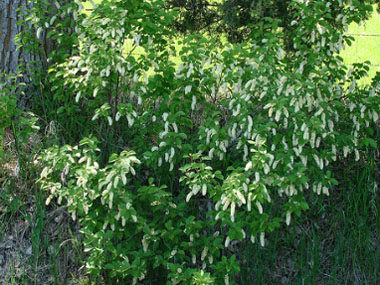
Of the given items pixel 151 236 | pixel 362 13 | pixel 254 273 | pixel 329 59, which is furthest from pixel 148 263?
pixel 362 13

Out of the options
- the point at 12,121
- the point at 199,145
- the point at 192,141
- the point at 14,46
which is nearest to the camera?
the point at 199,145

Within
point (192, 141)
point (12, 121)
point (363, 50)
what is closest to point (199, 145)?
point (192, 141)

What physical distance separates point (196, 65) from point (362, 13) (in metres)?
1.06

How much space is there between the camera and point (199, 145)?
3.26 m

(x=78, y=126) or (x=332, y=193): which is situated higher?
(x=78, y=126)

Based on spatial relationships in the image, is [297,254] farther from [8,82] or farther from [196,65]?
[8,82]

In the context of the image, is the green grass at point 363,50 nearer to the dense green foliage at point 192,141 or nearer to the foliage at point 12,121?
the dense green foliage at point 192,141

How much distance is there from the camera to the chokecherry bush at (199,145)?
3059 millimetres

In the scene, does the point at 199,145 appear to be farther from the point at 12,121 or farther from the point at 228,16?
the point at 228,16

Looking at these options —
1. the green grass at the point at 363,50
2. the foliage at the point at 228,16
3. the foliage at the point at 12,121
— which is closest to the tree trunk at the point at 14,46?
the foliage at the point at 12,121

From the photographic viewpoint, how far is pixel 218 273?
3.30 m

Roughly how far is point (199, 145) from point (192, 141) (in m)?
0.53

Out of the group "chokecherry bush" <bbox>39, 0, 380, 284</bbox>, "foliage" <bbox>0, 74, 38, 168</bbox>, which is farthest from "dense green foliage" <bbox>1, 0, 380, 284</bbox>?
"foliage" <bbox>0, 74, 38, 168</bbox>

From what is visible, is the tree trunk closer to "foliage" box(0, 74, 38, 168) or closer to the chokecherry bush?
"foliage" box(0, 74, 38, 168)
